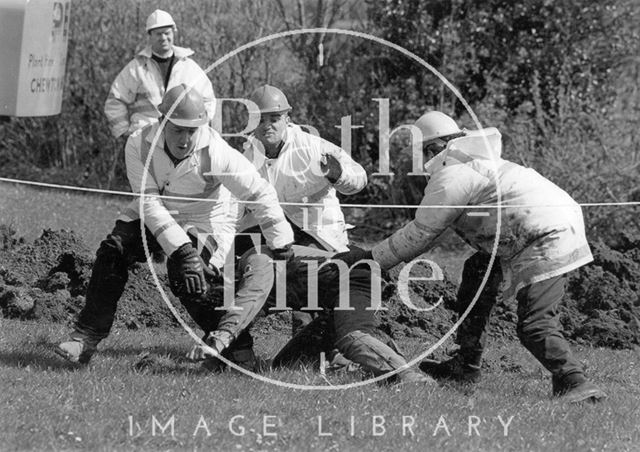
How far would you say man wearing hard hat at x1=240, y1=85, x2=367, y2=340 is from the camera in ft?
29.4

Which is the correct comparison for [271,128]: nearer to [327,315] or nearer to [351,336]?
[327,315]

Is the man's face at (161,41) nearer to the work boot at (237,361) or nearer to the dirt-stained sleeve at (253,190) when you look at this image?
the dirt-stained sleeve at (253,190)

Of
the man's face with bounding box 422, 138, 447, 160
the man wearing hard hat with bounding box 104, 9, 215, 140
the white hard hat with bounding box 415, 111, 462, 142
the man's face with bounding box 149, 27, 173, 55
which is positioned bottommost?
the man's face with bounding box 422, 138, 447, 160

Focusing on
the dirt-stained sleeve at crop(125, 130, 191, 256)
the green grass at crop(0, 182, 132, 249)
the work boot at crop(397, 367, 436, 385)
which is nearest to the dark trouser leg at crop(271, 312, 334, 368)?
the work boot at crop(397, 367, 436, 385)

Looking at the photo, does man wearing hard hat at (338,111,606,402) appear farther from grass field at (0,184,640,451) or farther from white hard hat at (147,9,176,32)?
white hard hat at (147,9,176,32)

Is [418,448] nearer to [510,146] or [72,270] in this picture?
[72,270]

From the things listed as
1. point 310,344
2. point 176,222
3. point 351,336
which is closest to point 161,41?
point 176,222

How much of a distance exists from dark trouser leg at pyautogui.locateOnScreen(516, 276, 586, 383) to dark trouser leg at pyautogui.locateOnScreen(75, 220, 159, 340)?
238 centimetres

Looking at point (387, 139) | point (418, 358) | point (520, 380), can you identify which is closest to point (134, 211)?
point (418, 358)

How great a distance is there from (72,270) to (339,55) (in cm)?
564

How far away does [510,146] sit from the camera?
1342cm

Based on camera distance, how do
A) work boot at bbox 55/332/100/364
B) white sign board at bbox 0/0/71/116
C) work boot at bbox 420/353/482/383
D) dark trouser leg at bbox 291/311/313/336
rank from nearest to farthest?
work boot at bbox 55/332/100/364
work boot at bbox 420/353/482/383
dark trouser leg at bbox 291/311/313/336
white sign board at bbox 0/0/71/116

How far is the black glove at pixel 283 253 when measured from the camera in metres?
8.15

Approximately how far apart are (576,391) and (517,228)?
1.03 metres
